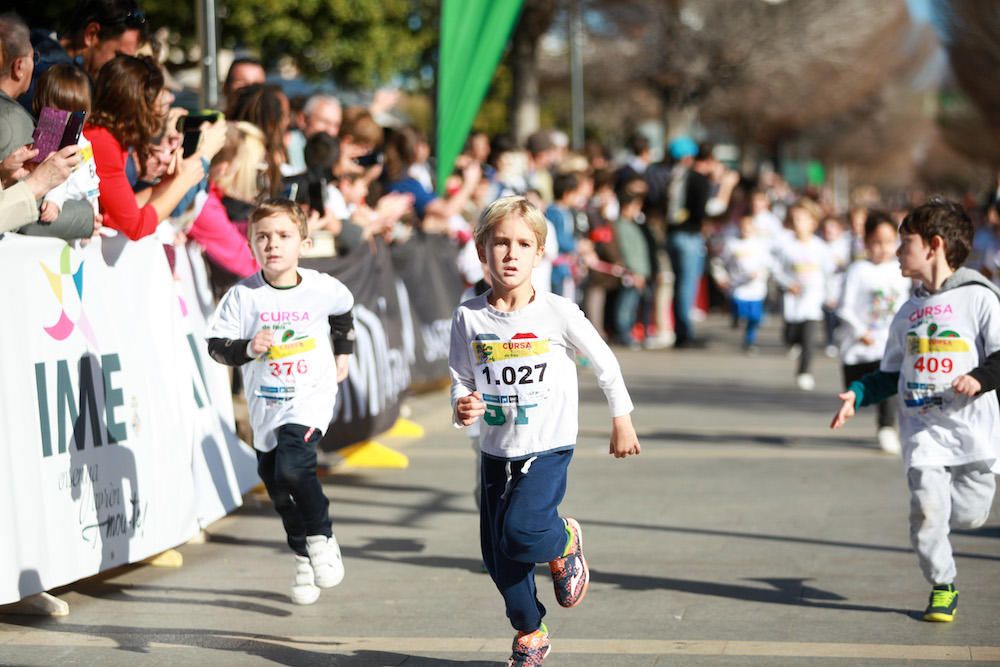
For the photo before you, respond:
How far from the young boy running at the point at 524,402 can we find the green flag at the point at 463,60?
7.52m

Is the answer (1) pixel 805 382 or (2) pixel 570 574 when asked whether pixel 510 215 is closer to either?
(2) pixel 570 574

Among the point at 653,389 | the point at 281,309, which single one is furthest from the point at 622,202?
the point at 281,309

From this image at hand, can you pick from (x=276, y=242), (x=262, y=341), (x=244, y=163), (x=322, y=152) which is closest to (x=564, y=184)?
(x=322, y=152)

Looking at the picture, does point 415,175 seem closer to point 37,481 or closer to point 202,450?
point 202,450

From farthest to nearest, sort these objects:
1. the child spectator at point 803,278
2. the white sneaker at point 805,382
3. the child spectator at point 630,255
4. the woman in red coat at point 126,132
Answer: the child spectator at point 630,255, the child spectator at point 803,278, the white sneaker at point 805,382, the woman in red coat at point 126,132

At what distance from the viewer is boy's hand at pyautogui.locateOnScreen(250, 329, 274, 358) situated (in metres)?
6.12

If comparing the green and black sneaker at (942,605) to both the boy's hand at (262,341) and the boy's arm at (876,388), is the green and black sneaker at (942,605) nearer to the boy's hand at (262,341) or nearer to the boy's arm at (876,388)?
the boy's arm at (876,388)

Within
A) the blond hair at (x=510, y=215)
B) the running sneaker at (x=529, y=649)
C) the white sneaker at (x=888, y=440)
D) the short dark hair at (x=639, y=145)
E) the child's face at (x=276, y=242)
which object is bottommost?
the white sneaker at (x=888, y=440)

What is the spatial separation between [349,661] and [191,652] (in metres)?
0.62

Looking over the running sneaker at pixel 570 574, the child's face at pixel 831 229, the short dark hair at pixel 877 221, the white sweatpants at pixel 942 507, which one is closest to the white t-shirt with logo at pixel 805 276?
the child's face at pixel 831 229

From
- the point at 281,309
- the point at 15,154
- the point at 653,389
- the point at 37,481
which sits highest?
the point at 15,154

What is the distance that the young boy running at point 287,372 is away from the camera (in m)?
6.37

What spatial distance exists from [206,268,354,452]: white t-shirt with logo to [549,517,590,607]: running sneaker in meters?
1.42

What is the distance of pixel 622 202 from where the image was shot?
724 inches
